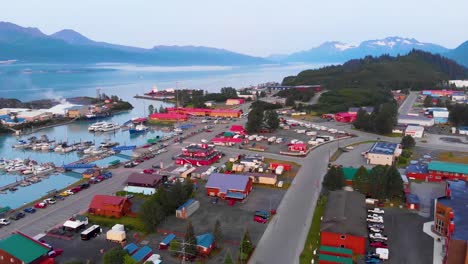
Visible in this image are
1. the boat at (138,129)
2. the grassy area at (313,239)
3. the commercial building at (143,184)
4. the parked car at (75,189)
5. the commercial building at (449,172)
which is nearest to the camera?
the grassy area at (313,239)

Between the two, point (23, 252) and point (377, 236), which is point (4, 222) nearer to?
point (23, 252)

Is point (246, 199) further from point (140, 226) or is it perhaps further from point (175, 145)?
point (175, 145)

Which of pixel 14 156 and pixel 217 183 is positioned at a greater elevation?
pixel 217 183

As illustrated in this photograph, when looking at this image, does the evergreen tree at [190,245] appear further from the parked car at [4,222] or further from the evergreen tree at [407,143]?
the evergreen tree at [407,143]

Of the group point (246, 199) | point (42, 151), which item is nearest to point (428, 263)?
point (246, 199)

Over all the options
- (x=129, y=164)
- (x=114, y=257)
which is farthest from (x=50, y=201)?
(x=114, y=257)

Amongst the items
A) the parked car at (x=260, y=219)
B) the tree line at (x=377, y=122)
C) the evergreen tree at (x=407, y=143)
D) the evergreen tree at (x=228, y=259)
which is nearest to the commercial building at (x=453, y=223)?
the parked car at (x=260, y=219)

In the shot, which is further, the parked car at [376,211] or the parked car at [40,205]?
the parked car at [40,205]
